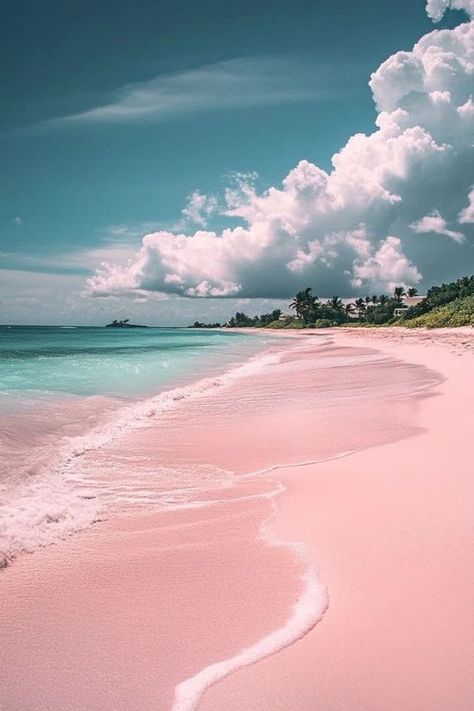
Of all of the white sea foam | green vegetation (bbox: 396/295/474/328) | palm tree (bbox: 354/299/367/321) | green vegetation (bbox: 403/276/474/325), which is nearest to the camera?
the white sea foam

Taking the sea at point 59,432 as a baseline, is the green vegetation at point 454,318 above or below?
above

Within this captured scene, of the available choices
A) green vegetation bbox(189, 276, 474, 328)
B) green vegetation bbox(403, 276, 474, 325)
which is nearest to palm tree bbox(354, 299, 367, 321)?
green vegetation bbox(189, 276, 474, 328)

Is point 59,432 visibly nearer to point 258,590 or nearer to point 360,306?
point 258,590

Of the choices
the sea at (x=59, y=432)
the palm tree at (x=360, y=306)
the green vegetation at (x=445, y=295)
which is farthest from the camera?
the palm tree at (x=360, y=306)

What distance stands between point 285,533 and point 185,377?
1586cm

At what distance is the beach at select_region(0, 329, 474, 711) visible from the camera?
2330 mm

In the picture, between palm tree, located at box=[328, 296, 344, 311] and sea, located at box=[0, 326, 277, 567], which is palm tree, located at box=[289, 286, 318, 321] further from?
sea, located at box=[0, 326, 277, 567]

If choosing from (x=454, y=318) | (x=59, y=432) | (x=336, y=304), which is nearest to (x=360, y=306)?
(x=336, y=304)

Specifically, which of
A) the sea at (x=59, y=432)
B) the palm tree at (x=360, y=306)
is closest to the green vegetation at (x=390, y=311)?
the palm tree at (x=360, y=306)

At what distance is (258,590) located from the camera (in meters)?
3.20

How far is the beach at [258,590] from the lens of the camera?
233cm

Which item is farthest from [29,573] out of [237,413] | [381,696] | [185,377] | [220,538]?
[185,377]

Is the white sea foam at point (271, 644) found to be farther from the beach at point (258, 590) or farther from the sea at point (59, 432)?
the sea at point (59, 432)

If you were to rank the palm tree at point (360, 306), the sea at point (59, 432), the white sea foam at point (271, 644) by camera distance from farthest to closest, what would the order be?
the palm tree at point (360, 306)
the sea at point (59, 432)
the white sea foam at point (271, 644)
